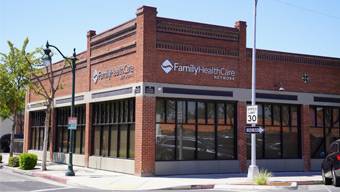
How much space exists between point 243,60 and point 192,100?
3.67 metres

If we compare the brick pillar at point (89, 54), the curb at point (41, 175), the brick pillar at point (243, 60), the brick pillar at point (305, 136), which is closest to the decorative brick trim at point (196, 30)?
the brick pillar at point (243, 60)

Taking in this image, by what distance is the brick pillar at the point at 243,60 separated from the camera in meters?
25.2

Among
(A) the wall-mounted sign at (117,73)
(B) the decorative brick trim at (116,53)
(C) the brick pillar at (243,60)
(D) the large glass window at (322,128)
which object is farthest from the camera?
(D) the large glass window at (322,128)

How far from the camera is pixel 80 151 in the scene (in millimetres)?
29547

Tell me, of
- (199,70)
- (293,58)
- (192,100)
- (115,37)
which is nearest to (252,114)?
(192,100)

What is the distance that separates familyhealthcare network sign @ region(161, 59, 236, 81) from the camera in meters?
23.2

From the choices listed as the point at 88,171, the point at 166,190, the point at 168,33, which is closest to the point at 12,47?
the point at 88,171

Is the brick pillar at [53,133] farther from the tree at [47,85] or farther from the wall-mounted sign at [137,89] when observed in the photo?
the wall-mounted sign at [137,89]

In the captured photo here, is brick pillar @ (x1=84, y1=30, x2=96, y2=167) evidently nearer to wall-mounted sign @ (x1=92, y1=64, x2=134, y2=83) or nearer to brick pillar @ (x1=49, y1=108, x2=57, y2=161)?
wall-mounted sign @ (x1=92, y1=64, x2=134, y2=83)

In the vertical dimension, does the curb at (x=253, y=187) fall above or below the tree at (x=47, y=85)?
below

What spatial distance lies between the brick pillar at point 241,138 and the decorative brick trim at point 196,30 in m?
3.59

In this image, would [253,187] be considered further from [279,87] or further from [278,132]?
[279,87]

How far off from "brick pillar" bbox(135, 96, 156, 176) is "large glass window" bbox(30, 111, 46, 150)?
625 inches

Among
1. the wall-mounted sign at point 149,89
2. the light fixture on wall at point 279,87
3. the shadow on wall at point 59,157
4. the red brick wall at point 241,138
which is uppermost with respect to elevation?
the light fixture on wall at point 279,87
